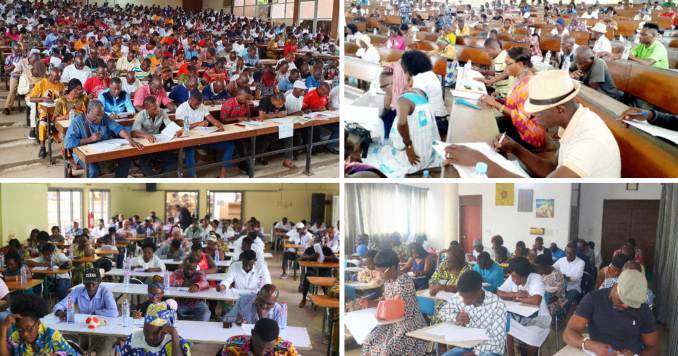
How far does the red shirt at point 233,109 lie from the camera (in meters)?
4.53

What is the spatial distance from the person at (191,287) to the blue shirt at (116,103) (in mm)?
1516

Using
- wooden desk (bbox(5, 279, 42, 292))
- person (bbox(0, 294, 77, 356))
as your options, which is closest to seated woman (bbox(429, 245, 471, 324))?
person (bbox(0, 294, 77, 356))

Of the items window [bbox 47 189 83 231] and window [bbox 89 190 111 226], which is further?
window [bbox 89 190 111 226]

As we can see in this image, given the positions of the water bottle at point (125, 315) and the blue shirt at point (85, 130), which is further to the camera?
the blue shirt at point (85, 130)

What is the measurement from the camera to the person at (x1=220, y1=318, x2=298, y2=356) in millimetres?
2596

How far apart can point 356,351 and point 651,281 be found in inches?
61.7

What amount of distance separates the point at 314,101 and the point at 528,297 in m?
2.60

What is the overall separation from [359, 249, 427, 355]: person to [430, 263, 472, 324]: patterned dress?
100 mm

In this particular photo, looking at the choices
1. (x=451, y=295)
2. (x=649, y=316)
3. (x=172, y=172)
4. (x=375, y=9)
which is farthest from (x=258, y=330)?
(x=375, y=9)

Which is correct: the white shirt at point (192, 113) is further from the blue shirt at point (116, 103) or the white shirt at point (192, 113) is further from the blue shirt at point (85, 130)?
the blue shirt at point (85, 130)

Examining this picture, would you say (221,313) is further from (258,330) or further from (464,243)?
(464,243)

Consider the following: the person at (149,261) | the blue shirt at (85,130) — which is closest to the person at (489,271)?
the blue shirt at (85,130)

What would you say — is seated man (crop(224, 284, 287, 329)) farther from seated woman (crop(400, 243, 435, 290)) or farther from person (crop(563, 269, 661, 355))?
person (crop(563, 269, 661, 355))

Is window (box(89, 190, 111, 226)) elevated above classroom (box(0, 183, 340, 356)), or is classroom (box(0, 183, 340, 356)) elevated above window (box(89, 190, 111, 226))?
window (box(89, 190, 111, 226))
